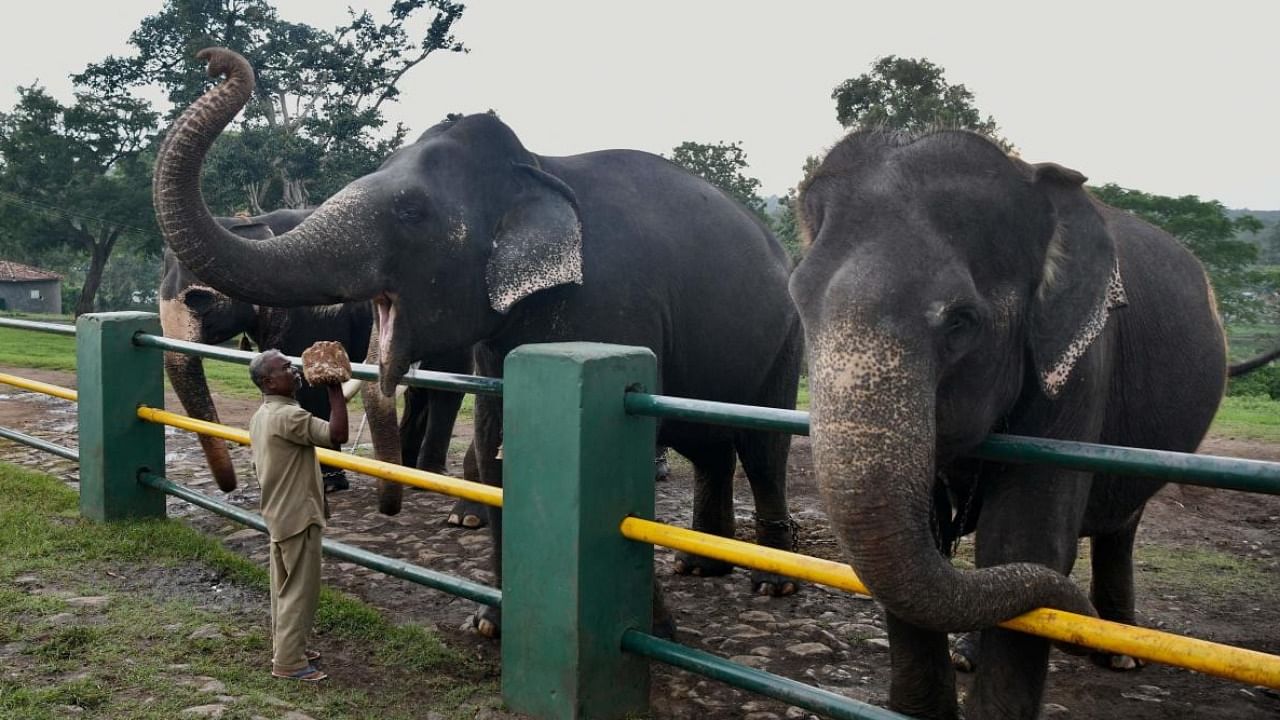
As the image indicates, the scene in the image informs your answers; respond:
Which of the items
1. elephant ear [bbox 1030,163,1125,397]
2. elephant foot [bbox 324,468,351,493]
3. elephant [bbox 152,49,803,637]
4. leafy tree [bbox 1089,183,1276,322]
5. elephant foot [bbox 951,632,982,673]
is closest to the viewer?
elephant ear [bbox 1030,163,1125,397]

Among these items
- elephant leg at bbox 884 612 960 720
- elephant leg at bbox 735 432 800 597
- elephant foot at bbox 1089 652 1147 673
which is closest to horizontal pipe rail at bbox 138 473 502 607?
elephant leg at bbox 884 612 960 720

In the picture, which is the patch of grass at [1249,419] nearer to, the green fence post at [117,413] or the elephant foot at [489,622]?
the elephant foot at [489,622]

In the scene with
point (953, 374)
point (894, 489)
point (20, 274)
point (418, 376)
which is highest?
point (20, 274)

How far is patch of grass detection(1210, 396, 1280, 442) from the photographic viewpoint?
1155cm

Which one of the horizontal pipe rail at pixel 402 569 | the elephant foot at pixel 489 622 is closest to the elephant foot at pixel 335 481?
the horizontal pipe rail at pixel 402 569

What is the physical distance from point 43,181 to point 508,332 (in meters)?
41.9

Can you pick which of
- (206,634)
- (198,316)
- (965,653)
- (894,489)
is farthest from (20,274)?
(894,489)

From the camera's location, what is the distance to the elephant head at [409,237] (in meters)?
3.92

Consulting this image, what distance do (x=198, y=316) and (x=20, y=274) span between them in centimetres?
5985

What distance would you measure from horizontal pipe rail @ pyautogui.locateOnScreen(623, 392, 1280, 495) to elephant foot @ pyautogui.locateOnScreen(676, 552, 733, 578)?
2.57m

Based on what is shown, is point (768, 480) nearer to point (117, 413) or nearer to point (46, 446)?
point (117, 413)

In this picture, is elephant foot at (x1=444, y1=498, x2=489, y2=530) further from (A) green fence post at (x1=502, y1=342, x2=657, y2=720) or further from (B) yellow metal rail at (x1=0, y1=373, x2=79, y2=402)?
(A) green fence post at (x1=502, y1=342, x2=657, y2=720)

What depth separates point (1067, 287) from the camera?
2.88 metres

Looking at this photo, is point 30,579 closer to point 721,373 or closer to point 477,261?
point 477,261
